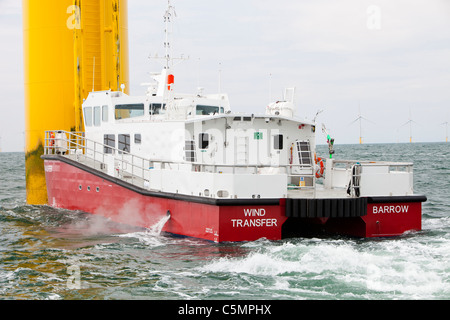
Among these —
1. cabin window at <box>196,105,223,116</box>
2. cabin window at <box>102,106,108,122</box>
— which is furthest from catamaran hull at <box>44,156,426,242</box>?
cabin window at <box>196,105,223,116</box>

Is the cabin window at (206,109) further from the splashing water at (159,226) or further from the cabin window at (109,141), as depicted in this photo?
the splashing water at (159,226)

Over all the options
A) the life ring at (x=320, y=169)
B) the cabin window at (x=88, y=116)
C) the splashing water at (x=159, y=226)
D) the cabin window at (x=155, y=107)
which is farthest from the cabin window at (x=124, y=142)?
the life ring at (x=320, y=169)

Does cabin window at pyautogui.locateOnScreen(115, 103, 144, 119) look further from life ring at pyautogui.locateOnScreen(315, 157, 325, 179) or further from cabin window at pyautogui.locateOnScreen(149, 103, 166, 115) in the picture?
life ring at pyautogui.locateOnScreen(315, 157, 325, 179)

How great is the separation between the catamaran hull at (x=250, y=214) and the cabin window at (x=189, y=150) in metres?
1.17

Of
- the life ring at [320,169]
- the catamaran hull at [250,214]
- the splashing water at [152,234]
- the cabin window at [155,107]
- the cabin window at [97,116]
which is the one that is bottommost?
the splashing water at [152,234]

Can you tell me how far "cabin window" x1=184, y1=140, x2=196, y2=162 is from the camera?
1419 centimetres

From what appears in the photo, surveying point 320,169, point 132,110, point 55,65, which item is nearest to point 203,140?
point 320,169

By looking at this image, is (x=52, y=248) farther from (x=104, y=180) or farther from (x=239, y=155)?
(x=239, y=155)

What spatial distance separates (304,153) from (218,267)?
17.6 feet

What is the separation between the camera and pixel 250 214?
12203 mm

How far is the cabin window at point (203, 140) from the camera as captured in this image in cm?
1426

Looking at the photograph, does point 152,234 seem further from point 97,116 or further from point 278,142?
point 97,116

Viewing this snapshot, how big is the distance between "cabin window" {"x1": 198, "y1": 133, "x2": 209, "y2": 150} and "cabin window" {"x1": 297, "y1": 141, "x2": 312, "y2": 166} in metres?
2.40
